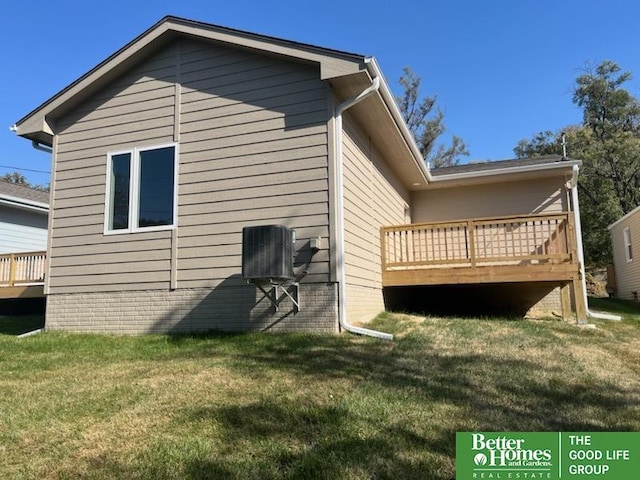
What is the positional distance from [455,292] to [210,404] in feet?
28.2

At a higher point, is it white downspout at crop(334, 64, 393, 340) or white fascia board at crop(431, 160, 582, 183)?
white fascia board at crop(431, 160, 582, 183)

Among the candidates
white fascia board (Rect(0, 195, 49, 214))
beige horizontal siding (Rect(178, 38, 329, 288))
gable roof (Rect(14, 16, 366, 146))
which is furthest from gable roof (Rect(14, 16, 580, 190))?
white fascia board (Rect(0, 195, 49, 214))

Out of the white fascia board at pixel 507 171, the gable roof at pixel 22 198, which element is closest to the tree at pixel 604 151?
the white fascia board at pixel 507 171

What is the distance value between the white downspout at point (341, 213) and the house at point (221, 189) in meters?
0.02

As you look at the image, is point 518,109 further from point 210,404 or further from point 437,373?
point 210,404

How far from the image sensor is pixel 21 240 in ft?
45.7

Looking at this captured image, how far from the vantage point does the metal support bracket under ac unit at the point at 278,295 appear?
659 cm

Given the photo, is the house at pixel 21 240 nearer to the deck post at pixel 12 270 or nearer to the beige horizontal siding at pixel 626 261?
the deck post at pixel 12 270

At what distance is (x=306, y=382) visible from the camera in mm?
4246

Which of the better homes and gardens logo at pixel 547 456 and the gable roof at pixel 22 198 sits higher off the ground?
the gable roof at pixel 22 198

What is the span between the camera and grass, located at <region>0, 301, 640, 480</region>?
9.19 feet

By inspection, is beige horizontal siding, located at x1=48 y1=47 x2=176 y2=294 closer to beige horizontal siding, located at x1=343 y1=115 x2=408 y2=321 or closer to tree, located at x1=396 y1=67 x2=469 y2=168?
beige horizontal siding, located at x1=343 y1=115 x2=408 y2=321

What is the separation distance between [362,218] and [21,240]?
1083 centimetres

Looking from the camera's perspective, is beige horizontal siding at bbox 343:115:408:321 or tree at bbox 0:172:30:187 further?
tree at bbox 0:172:30:187
